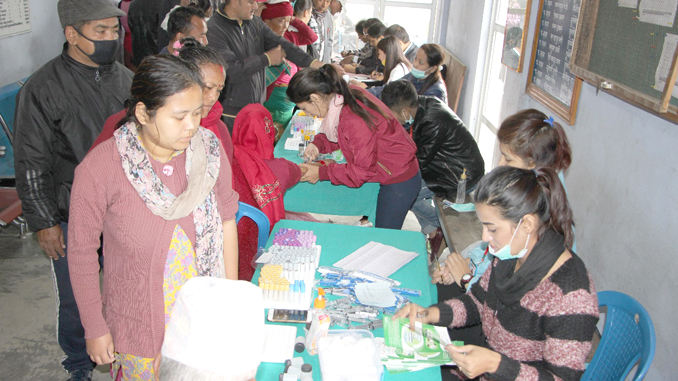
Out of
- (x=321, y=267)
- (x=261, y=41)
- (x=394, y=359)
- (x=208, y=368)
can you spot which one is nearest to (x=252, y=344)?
(x=208, y=368)

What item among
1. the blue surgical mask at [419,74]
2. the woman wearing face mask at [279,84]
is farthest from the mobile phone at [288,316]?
the blue surgical mask at [419,74]

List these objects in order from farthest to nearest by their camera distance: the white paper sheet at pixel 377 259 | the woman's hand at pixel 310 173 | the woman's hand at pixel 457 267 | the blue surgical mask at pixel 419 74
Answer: the blue surgical mask at pixel 419 74 < the woman's hand at pixel 310 173 < the woman's hand at pixel 457 267 < the white paper sheet at pixel 377 259

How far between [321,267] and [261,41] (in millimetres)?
2603

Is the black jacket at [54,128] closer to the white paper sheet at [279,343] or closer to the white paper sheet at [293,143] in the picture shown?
the white paper sheet at [279,343]

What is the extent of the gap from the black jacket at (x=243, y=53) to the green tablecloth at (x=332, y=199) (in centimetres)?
101

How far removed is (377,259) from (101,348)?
107 cm

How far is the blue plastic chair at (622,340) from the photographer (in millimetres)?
1447

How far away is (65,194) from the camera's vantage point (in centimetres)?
206

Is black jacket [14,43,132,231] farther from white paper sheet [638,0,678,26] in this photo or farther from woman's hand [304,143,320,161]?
white paper sheet [638,0,678,26]

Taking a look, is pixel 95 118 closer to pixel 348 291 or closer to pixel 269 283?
pixel 269 283

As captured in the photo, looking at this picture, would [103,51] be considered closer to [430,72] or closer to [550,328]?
[550,328]

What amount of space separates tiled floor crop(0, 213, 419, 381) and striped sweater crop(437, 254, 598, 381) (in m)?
2.03

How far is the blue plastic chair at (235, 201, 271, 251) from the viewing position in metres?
2.16

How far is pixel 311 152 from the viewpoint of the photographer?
11.3 ft
